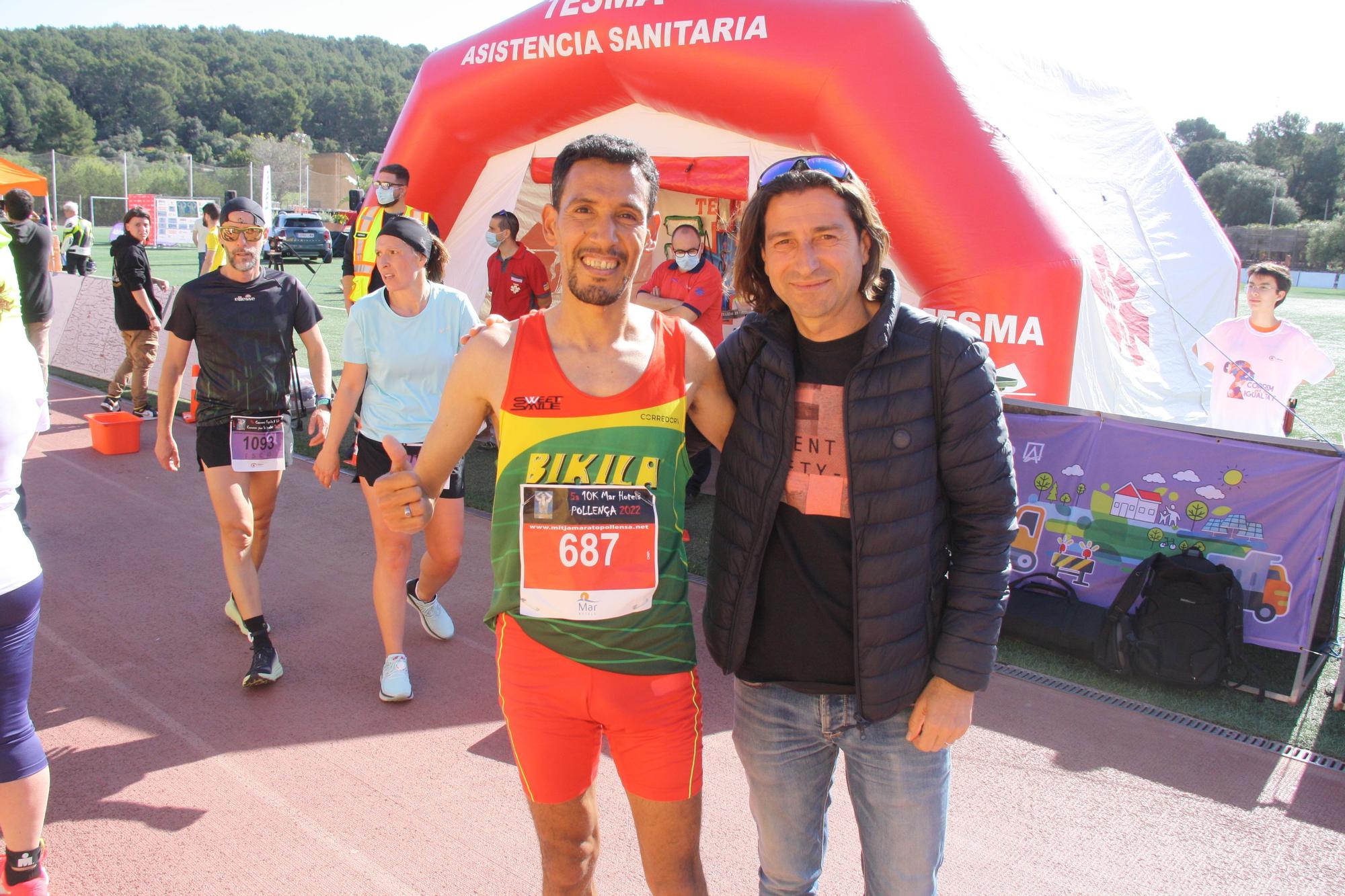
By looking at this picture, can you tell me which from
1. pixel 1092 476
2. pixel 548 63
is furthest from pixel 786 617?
pixel 548 63

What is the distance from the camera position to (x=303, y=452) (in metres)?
8.22

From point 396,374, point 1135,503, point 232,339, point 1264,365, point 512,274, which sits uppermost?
point 512,274

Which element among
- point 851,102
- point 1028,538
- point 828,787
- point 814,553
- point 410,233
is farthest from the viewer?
point 851,102

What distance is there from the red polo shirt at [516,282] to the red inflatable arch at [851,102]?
1571 millimetres

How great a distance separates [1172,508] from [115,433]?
797 centimetres

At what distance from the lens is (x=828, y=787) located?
204 centimetres

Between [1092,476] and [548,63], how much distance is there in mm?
6052

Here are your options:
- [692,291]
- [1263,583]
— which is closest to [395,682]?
[1263,583]

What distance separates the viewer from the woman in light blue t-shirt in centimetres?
389

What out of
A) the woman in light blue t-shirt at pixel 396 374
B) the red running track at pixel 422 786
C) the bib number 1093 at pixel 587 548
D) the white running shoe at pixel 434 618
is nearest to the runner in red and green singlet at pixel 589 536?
the bib number 1093 at pixel 587 548

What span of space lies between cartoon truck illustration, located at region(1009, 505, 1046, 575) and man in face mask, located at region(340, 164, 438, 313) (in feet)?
15.5

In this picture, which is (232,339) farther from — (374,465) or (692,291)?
(692,291)

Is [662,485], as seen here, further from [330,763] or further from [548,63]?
→ [548,63]

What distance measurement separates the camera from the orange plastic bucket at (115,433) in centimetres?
789
